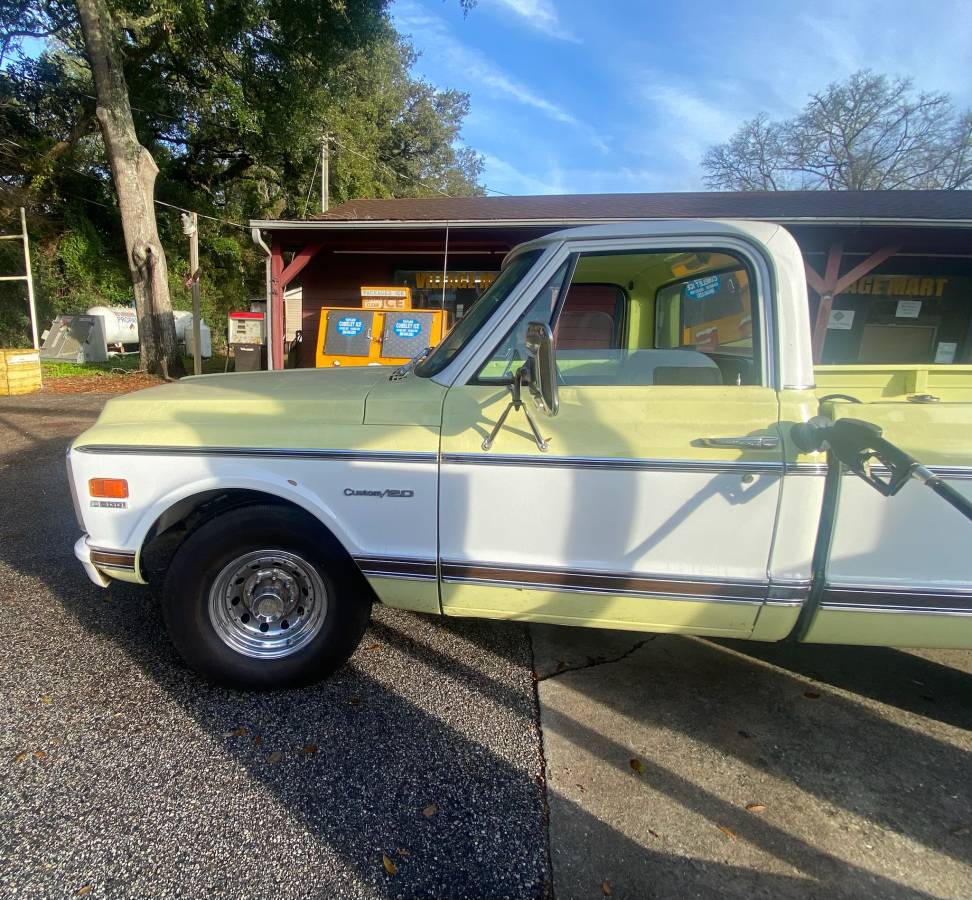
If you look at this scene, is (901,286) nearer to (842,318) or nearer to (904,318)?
(904,318)

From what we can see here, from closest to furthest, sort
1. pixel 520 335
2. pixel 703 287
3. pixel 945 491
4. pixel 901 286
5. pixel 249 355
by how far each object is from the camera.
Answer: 1. pixel 945 491
2. pixel 520 335
3. pixel 703 287
4. pixel 901 286
5. pixel 249 355

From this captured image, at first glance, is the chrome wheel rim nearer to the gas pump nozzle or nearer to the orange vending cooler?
the gas pump nozzle

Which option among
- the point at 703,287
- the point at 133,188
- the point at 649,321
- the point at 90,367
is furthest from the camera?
the point at 90,367

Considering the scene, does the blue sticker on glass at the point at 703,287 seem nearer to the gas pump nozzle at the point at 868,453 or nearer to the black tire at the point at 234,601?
the gas pump nozzle at the point at 868,453

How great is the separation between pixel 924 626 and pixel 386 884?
2.10m

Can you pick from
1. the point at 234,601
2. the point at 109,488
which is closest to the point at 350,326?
the point at 109,488

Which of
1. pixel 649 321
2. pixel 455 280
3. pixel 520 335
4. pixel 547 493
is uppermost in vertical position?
pixel 455 280

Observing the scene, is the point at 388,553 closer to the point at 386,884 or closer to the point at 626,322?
the point at 386,884

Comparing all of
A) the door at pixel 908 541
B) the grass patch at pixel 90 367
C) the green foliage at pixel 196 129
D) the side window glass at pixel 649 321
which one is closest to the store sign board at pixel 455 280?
the green foliage at pixel 196 129

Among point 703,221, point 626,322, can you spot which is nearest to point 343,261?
point 626,322

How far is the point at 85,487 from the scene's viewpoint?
2.46 meters

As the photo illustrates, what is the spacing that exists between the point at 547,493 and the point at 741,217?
9060 millimetres

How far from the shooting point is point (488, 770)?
7.07 ft

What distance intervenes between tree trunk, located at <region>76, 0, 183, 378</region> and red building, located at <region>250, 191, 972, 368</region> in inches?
140
